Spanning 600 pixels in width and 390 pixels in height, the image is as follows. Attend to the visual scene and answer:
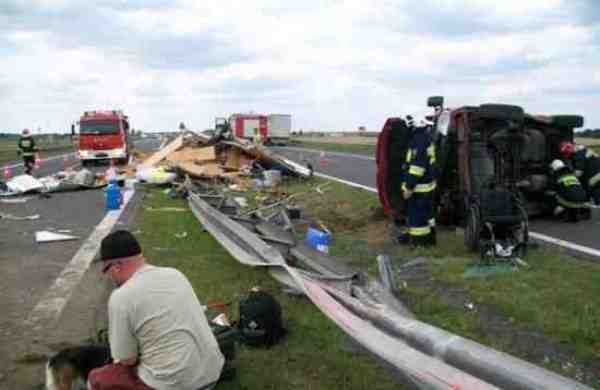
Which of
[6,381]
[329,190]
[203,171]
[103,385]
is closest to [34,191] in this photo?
[203,171]

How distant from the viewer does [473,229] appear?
875cm

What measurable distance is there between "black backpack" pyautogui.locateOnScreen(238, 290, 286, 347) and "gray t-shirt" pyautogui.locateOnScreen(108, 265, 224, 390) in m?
1.62

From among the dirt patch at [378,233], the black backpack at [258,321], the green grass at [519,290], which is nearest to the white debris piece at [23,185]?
the dirt patch at [378,233]

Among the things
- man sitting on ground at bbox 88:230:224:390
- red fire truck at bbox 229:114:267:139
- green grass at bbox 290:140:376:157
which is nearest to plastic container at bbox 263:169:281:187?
man sitting on ground at bbox 88:230:224:390

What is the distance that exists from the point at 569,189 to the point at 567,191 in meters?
0.05

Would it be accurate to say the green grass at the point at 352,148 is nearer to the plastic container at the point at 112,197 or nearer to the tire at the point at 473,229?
the plastic container at the point at 112,197

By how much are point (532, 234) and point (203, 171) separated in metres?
12.9

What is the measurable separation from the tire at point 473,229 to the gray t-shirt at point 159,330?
5586 millimetres

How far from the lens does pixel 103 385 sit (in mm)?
3814

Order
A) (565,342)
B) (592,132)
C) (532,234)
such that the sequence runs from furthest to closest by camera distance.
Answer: (592,132) < (532,234) < (565,342)

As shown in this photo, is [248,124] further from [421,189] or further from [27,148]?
[421,189]

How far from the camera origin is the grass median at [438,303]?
5.00 meters

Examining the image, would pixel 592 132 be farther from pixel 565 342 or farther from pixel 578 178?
pixel 565 342

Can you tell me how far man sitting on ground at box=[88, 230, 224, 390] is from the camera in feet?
11.9
